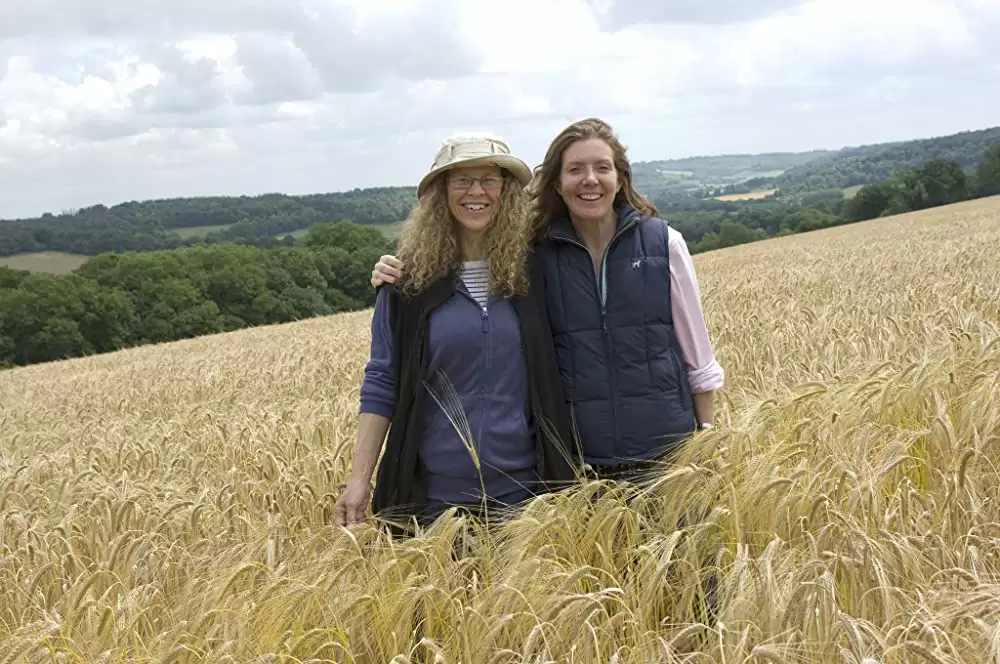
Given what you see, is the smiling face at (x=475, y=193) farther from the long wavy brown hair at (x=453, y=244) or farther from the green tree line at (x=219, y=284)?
the green tree line at (x=219, y=284)

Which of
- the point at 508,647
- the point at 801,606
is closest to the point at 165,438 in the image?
the point at 508,647

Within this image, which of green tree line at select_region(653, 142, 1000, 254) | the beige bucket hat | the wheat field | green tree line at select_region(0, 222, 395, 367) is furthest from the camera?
green tree line at select_region(653, 142, 1000, 254)

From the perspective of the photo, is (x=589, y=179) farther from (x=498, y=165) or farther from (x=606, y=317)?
(x=606, y=317)

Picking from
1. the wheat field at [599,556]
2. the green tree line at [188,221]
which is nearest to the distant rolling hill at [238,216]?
the green tree line at [188,221]

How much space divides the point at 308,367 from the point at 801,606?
845 centimetres

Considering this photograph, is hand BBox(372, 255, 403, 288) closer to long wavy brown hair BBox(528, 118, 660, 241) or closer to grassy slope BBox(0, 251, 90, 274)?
long wavy brown hair BBox(528, 118, 660, 241)

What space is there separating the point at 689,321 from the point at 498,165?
35.1 inches

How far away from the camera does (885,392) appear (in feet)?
11.3

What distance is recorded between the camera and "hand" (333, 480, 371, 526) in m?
3.00

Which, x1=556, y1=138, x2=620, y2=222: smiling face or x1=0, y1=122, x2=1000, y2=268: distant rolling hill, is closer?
x1=556, y1=138, x2=620, y2=222: smiling face

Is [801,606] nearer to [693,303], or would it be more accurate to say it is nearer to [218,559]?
[693,303]

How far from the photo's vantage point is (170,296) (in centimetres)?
5331

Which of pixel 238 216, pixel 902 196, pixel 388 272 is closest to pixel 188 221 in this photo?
pixel 238 216

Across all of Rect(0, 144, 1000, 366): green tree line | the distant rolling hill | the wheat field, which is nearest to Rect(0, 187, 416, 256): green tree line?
the distant rolling hill
